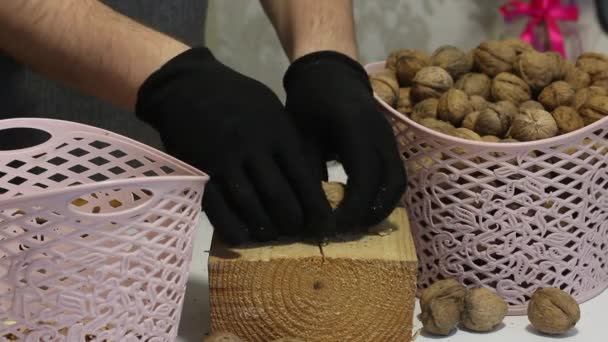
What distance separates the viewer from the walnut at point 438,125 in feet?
2.60

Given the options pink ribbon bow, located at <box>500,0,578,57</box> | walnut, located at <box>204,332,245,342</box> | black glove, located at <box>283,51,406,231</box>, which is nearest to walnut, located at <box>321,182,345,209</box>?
black glove, located at <box>283,51,406,231</box>

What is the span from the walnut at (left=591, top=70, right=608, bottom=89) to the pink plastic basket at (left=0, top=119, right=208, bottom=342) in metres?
0.50

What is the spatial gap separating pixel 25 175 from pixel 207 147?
15 centimetres

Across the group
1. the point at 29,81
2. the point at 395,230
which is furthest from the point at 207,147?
the point at 29,81

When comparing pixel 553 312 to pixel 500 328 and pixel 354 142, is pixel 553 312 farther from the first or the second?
pixel 354 142

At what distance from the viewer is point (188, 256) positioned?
2.07 ft

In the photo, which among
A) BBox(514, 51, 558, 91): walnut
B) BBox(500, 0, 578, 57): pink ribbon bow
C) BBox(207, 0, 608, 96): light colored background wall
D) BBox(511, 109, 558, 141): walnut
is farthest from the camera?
BBox(207, 0, 608, 96): light colored background wall

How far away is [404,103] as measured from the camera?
0.90m

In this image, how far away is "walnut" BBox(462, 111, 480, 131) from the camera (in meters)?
0.81

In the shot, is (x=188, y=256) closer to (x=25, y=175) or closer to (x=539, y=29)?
(x=25, y=175)

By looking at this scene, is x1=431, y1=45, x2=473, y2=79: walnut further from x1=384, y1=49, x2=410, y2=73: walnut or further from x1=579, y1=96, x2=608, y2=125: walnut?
x1=579, y1=96, x2=608, y2=125: walnut

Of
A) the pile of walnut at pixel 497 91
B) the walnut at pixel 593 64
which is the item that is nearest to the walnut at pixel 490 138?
the pile of walnut at pixel 497 91

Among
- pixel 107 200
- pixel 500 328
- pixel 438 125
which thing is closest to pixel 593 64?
pixel 438 125

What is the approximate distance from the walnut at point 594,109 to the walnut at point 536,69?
0.21 ft
